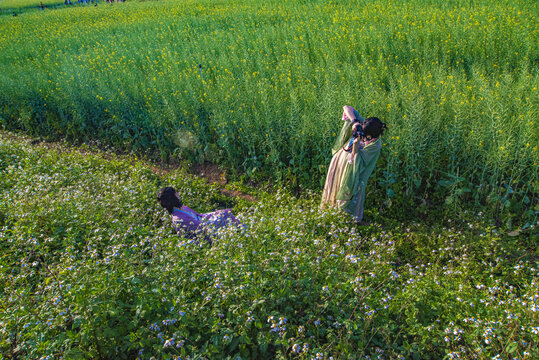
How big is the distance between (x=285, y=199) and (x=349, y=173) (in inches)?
55.4

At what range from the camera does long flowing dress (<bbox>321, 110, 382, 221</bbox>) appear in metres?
4.58

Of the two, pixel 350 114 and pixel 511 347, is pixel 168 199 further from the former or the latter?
pixel 511 347

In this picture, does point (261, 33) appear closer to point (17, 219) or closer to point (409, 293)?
point (17, 219)

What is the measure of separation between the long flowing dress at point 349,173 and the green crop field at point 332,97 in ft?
2.65

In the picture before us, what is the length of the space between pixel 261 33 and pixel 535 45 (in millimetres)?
7737

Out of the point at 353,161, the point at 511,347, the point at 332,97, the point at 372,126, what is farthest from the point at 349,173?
the point at 511,347

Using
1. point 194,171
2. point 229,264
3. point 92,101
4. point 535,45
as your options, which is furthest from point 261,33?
point 229,264

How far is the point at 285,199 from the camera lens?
5.76 metres

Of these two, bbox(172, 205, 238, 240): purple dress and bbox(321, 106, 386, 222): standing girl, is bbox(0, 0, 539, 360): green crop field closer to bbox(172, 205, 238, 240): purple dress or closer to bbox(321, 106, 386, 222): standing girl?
bbox(172, 205, 238, 240): purple dress

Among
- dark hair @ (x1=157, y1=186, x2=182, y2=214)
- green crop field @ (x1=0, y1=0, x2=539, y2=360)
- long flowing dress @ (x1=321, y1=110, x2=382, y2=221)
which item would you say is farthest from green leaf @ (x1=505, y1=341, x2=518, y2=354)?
dark hair @ (x1=157, y1=186, x2=182, y2=214)

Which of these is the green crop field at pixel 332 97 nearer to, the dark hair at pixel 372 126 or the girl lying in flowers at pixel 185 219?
the dark hair at pixel 372 126

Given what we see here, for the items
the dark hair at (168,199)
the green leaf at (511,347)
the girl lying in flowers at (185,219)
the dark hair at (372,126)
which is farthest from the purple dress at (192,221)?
the green leaf at (511,347)

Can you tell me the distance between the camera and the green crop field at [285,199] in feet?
9.35

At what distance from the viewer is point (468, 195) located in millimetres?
5469
